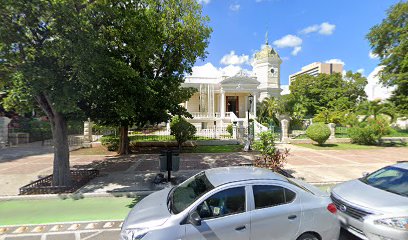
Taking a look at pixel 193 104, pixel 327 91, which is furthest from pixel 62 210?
pixel 327 91

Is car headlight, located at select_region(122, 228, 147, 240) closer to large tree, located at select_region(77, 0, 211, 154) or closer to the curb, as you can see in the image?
the curb

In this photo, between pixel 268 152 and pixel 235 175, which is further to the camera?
pixel 268 152

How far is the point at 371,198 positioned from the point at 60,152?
8.93 metres

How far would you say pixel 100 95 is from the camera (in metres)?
7.71

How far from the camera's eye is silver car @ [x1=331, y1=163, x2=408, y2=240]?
149 inches

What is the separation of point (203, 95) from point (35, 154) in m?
20.7

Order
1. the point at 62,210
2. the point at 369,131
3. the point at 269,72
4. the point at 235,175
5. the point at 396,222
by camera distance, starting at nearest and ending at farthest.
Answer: the point at 396,222, the point at 235,175, the point at 62,210, the point at 369,131, the point at 269,72

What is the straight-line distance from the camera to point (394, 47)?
55.0ft

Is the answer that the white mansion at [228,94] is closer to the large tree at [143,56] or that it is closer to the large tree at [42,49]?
the large tree at [143,56]

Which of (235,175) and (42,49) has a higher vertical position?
(42,49)

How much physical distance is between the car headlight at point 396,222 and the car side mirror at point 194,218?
3249mm

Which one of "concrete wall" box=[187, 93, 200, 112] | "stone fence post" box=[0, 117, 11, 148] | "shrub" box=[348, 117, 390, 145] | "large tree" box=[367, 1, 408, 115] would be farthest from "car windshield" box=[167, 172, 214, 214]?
"concrete wall" box=[187, 93, 200, 112]

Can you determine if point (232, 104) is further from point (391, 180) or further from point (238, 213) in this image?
point (238, 213)

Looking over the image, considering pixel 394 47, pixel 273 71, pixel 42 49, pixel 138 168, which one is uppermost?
pixel 273 71
